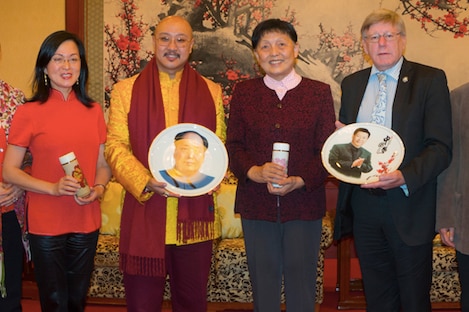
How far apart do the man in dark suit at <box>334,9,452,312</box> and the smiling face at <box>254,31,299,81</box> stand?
0.32m

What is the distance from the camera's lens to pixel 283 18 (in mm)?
4164

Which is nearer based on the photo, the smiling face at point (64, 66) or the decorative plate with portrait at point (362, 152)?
the decorative plate with portrait at point (362, 152)

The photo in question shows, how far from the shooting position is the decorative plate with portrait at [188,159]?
7.41 feet

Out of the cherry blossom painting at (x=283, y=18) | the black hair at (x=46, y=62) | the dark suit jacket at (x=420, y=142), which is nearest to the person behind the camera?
the dark suit jacket at (x=420, y=142)

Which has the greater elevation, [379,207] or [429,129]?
[429,129]

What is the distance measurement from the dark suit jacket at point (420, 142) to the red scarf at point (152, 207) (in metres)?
0.81

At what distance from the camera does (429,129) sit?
210cm

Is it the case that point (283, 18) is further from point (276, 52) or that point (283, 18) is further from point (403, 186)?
point (403, 186)

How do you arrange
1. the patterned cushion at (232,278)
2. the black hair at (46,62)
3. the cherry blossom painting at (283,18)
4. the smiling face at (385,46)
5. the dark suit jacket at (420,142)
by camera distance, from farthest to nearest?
the cherry blossom painting at (283,18)
the patterned cushion at (232,278)
the black hair at (46,62)
the smiling face at (385,46)
the dark suit jacket at (420,142)

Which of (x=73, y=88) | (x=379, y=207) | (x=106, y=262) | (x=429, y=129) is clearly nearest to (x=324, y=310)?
(x=106, y=262)

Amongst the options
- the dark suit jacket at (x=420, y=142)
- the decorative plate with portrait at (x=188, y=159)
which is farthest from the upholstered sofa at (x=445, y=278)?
the decorative plate with portrait at (x=188, y=159)

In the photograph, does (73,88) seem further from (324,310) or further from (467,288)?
(324,310)

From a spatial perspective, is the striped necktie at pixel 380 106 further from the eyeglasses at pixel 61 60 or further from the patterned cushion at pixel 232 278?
the patterned cushion at pixel 232 278

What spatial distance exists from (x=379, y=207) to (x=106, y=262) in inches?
82.1
